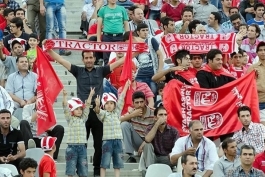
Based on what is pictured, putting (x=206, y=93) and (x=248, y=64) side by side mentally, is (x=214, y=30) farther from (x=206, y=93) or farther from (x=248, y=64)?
(x=206, y=93)

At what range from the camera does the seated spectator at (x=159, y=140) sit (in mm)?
20188

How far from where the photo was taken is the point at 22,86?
22016 millimetres

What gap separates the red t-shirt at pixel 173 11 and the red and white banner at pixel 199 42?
3.63 m

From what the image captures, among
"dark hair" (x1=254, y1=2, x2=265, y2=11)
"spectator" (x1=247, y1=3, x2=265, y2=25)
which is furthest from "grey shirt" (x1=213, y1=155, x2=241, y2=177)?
"dark hair" (x1=254, y1=2, x2=265, y2=11)

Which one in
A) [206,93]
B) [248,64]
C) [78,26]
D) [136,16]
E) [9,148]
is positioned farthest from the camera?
[78,26]

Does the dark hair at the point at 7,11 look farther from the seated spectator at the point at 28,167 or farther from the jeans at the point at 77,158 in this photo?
the seated spectator at the point at 28,167

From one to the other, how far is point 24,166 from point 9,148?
1.83 metres

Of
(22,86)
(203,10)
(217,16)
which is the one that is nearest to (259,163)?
(22,86)

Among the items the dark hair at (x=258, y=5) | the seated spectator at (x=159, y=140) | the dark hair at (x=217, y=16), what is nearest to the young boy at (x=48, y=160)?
the seated spectator at (x=159, y=140)

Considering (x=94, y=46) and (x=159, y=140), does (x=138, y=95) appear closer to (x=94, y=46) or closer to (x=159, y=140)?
(x=159, y=140)

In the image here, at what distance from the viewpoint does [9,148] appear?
19.9 metres

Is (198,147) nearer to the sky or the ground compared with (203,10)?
nearer to the ground

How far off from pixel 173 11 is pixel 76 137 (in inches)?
289

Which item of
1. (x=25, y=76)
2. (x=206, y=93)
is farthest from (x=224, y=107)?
(x=25, y=76)
